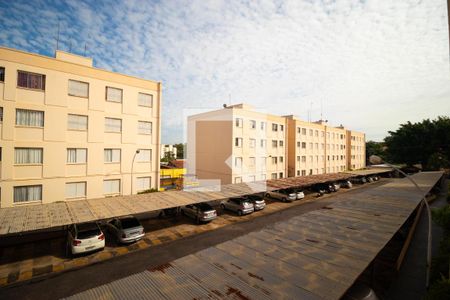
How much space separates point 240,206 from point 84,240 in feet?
44.9

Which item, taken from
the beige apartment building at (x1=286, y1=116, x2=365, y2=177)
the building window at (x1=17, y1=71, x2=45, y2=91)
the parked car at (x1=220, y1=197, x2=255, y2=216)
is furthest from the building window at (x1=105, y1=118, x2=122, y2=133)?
the beige apartment building at (x1=286, y1=116, x2=365, y2=177)

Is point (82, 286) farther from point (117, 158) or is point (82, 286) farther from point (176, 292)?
point (117, 158)

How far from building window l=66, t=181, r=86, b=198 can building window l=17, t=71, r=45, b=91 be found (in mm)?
8962

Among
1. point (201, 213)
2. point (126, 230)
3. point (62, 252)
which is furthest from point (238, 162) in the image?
point (62, 252)

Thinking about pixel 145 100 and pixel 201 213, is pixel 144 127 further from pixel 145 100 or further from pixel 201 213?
pixel 201 213

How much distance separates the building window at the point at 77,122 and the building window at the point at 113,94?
3.16 meters

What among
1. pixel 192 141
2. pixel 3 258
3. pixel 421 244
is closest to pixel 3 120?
pixel 3 258

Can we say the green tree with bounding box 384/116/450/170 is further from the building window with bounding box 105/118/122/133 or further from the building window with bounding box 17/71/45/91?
the building window with bounding box 17/71/45/91

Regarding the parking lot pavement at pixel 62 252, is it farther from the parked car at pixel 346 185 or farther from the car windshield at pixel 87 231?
the parked car at pixel 346 185

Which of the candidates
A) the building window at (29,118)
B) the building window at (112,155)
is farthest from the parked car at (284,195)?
the building window at (29,118)

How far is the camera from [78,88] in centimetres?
2064

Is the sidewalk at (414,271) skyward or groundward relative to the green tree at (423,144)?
groundward

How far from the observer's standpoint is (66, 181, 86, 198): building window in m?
20.1

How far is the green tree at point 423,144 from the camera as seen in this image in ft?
163
